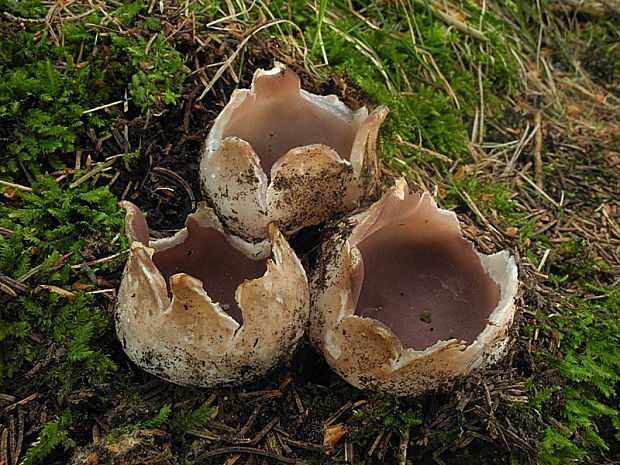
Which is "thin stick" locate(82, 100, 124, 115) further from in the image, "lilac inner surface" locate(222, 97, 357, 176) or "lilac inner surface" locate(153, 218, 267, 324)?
"lilac inner surface" locate(153, 218, 267, 324)

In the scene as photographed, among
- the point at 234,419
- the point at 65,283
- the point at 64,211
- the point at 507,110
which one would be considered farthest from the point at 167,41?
the point at 507,110

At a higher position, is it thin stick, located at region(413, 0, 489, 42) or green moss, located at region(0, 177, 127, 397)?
thin stick, located at region(413, 0, 489, 42)

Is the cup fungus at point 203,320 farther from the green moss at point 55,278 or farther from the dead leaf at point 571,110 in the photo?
the dead leaf at point 571,110

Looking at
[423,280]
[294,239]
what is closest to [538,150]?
[423,280]

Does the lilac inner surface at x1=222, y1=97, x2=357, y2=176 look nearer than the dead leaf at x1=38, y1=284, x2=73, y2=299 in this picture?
No

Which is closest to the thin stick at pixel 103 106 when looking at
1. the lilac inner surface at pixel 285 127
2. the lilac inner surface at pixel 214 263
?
the lilac inner surface at pixel 285 127

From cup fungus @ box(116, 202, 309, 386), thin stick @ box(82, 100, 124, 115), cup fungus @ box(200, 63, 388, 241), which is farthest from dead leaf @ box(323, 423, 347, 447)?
thin stick @ box(82, 100, 124, 115)

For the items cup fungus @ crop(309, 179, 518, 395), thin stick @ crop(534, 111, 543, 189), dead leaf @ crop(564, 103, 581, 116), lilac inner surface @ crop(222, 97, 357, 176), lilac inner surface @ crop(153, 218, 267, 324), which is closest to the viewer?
cup fungus @ crop(309, 179, 518, 395)
